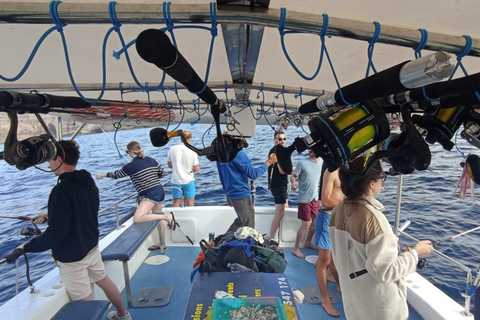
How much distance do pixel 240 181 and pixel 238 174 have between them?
0.28ft

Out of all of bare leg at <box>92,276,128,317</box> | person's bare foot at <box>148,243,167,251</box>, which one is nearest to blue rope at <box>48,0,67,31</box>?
bare leg at <box>92,276,128,317</box>

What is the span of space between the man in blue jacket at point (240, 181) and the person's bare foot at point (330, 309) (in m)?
1.20

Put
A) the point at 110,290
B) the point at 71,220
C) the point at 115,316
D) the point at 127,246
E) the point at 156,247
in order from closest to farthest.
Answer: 1. the point at 71,220
2. the point at 110,290
3. the point at 115,316
4. the point at 127,246
5. the point at 156,247

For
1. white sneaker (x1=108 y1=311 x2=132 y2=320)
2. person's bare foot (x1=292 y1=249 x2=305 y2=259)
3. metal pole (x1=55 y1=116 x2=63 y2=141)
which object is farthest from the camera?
person's bare foot (x1=292 y1=249 x2=305 y2=259)

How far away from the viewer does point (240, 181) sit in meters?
3.35

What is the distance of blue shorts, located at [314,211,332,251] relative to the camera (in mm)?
2697

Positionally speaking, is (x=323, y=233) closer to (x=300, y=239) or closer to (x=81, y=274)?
(x=300, y=239)

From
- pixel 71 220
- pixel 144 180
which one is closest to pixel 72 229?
pixel 71 220

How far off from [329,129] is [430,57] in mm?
304

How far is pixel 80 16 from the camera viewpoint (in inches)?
30.5

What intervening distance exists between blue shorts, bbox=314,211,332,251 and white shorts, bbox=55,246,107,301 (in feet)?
6.44

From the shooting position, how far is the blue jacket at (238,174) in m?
3.23

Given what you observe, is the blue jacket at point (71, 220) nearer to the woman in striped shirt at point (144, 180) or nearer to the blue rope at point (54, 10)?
the woman in striped shirt at point (144, 180)

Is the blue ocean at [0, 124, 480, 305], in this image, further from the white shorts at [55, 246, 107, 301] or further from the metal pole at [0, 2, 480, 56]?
the metal pole at [0, 2, 480, 56]
